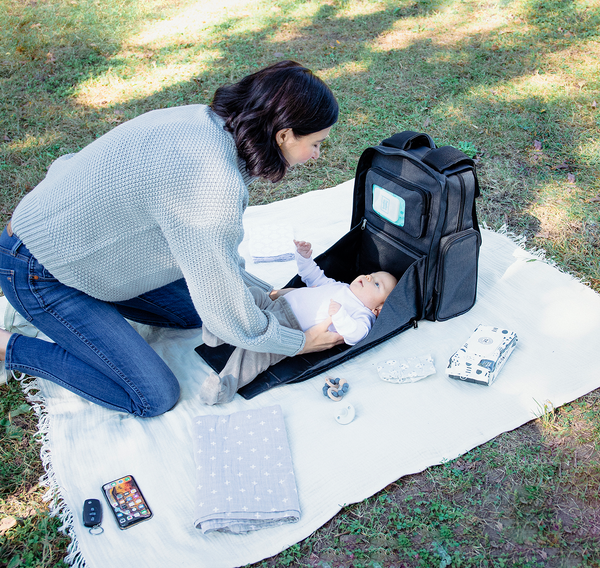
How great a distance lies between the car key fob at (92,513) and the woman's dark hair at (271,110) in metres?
1.54

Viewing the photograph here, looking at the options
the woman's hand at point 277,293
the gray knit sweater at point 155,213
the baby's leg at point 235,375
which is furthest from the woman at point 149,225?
the woman's hand at point 277,293

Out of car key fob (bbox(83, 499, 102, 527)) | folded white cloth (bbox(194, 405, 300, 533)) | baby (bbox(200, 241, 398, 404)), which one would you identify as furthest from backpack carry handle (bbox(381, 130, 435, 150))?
car key fob (bbox(83, 499, 102, 527))

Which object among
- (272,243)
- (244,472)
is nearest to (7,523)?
(244,472)

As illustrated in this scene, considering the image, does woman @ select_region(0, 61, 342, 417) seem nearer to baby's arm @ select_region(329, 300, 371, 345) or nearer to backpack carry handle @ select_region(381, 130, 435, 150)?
baby's arm @ select_region(329, 300, 371, 345)

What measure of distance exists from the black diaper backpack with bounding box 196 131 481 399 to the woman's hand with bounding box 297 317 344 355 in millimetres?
84

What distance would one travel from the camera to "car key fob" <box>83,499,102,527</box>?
212 cm

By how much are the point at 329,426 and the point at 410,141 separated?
1626 mm

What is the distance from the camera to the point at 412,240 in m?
2.97

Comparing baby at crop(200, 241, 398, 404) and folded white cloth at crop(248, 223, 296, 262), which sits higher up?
baby at crop(200, 241, 398, 404)

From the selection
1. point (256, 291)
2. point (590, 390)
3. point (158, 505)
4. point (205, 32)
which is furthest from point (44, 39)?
point (590, 390)

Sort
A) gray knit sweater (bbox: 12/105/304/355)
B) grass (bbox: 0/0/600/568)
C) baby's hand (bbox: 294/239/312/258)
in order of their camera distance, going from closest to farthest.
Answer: gray knit sweater (bbox: 12/105/304/355)
grass (bbox: 0/0/600/568)
baby's hand (bbox: 294/239/312/258)

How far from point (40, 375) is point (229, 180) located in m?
1.38

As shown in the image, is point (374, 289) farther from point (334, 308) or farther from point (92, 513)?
point (92, 513)

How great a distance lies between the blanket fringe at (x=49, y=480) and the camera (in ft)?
6.79
